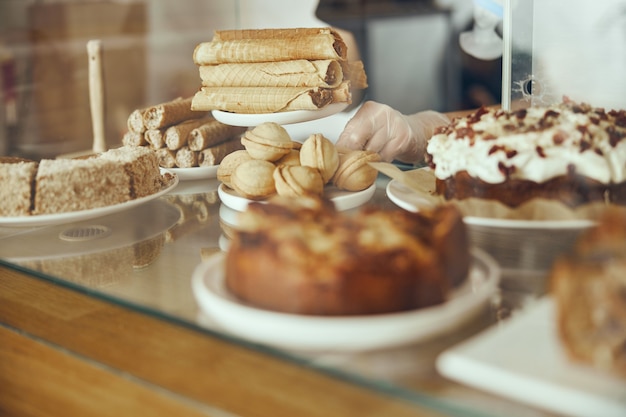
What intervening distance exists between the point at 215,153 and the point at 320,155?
21cm

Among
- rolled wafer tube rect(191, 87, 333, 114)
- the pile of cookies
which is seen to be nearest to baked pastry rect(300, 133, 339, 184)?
the pile of cookies

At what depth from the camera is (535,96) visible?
100 centimetres

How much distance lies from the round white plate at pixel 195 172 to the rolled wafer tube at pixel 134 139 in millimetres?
51

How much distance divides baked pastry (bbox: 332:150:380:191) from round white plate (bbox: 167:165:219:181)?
Result: 0.20 meters

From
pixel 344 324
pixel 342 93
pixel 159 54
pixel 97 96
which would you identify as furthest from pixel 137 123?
pixel 159 54

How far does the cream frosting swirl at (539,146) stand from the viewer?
29.5 inches

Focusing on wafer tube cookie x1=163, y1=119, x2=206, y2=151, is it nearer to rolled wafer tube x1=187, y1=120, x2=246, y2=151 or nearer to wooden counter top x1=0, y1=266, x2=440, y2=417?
rolled wafer tube x1=187, y1=120, x2=246, y2=151

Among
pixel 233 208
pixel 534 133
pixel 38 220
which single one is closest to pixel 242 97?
pixel 233 208

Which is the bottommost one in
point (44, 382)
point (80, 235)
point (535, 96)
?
point (44, 382)

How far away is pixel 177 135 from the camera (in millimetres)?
1098

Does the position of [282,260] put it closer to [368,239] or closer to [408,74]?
[368,239]

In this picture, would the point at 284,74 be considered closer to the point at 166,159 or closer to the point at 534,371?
the point at 166,159

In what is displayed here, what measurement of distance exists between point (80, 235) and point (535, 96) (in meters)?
0.56

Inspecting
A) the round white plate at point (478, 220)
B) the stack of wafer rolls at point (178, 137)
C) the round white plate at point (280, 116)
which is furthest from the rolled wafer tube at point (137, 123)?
the round white plate at point (478, 220)
